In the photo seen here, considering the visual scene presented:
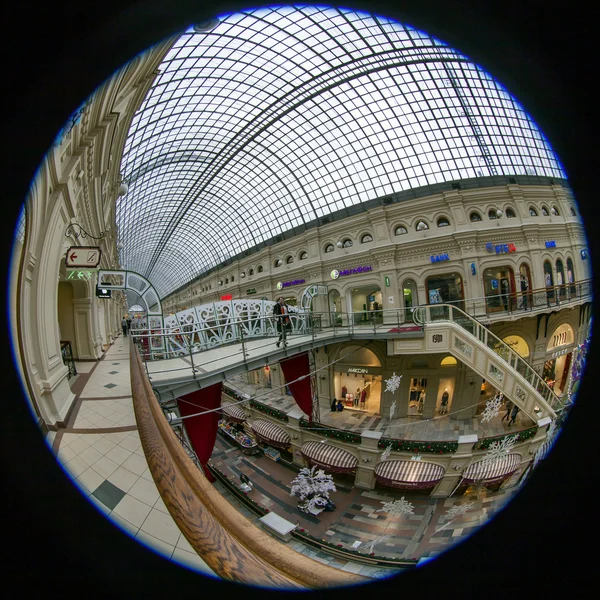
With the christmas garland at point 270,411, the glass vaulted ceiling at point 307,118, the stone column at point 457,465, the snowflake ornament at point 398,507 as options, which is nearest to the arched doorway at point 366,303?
the stone column at point 457,465

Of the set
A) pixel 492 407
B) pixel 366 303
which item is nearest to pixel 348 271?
pixel 366 303

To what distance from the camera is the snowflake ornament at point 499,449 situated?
6.60 m

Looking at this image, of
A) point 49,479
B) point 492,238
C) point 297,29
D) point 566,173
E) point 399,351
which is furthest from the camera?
point 297,29

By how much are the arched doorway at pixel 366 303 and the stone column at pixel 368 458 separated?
13.8 feet

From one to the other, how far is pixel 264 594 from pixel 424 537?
797 cm

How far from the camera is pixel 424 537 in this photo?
642 centimetres

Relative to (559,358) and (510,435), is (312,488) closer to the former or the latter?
(510,435)

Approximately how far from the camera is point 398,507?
7.84 meters

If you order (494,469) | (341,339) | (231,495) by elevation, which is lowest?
(231,495)

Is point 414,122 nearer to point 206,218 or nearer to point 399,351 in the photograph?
point 399,351

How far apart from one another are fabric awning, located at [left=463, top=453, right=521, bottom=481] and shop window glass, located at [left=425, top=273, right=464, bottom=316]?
15.2 ft

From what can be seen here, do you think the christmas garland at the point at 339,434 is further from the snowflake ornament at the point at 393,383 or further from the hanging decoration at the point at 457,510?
the hanging decoration at the point at 457,510

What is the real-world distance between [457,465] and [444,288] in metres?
5.85

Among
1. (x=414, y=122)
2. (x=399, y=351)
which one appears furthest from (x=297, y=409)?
(x=414, y=122)
